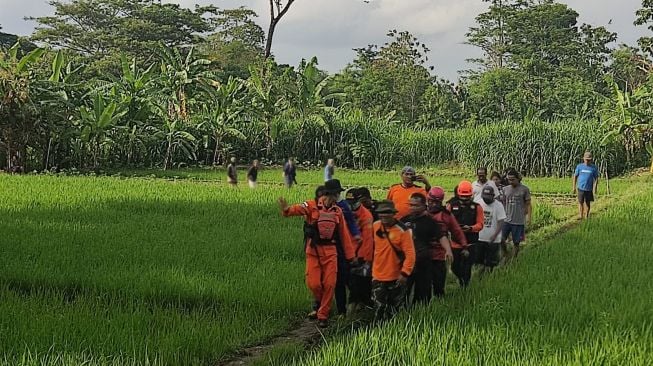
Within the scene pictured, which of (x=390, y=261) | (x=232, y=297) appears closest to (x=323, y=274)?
(x=390, y=261)

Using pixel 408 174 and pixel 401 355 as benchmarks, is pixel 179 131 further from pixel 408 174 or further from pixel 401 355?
pixel 401 355

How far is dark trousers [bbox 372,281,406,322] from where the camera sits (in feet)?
22.7

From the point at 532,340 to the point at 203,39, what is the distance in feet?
149

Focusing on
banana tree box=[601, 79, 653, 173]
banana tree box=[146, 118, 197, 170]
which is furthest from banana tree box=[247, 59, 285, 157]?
banana tree box=[601, 79, 653, 173]

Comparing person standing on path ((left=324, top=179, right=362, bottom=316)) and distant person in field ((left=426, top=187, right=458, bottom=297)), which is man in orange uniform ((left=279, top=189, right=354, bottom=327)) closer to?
person standing on path ((left=324, top=179, right=362, bottom=316))

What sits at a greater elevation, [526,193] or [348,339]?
[526,193]

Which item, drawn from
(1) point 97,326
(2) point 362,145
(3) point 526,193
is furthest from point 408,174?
(2) point 362,145

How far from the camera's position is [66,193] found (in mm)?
15289

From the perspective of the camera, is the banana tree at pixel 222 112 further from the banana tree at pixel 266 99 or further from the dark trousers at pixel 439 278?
the dark trousers at pixel 439 278

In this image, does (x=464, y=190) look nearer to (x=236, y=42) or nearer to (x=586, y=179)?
(x=586, y=179)

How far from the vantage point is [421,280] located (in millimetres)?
7316

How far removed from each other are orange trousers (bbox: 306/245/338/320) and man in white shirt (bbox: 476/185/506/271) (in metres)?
2.54

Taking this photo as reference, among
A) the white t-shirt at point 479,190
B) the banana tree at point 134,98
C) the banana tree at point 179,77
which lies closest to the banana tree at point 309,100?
the banana tree at point 179,77

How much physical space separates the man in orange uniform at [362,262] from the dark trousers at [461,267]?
96 cm
